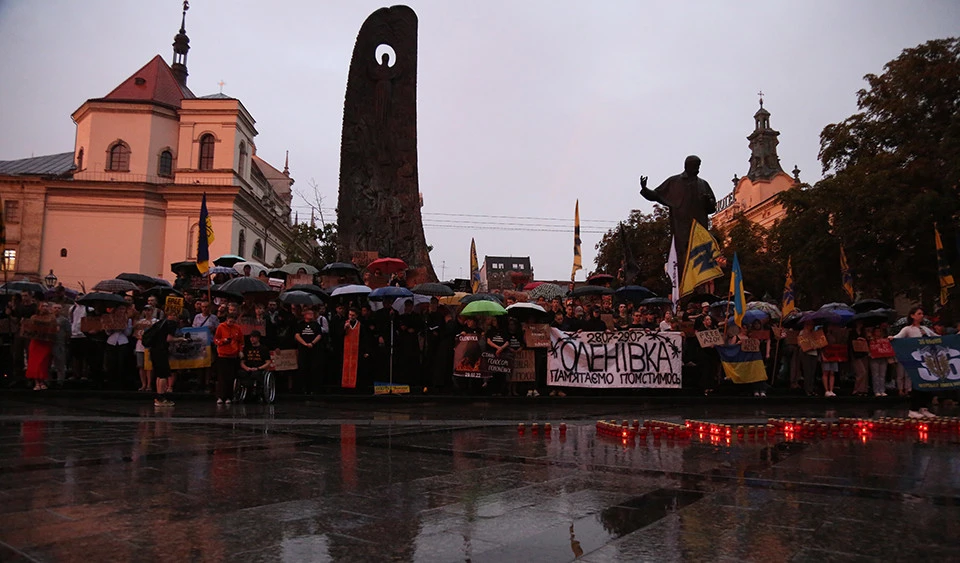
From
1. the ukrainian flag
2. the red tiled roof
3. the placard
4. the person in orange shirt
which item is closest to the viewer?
the person in orange shirt

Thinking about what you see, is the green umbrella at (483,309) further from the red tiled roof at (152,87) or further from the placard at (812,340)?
the red tiled roof at (152,87)

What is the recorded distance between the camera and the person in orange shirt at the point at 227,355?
1193 cm

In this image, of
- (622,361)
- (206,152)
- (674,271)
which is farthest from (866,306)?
(206,152)

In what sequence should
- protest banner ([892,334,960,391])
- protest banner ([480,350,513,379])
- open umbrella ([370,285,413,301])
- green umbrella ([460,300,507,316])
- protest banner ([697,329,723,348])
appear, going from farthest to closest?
open umbrella ([370,285,413,301])
protest banner ([697,329,723,348])
protest banner ([480,350,513,379])
green umbrella ([460,300,507,316])
protest banner ([892,334,960,391])

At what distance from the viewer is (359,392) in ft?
45.9

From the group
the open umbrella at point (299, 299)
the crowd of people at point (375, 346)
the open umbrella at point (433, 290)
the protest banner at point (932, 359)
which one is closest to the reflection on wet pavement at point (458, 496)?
the protest banner at point (932, 359)

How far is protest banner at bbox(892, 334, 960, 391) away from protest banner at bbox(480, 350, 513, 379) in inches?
258

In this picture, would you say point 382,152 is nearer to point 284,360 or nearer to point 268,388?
point 284,360

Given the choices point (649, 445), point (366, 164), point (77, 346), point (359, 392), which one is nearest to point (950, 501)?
point (649, 445)

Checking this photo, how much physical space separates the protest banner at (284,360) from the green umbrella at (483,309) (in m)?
3.22

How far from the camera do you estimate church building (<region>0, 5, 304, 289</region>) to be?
5547cm

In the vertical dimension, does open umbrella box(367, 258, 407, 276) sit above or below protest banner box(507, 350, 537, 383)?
above

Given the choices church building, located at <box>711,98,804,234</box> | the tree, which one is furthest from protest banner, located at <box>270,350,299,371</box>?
church building, located at <box>711,98,804,234</box>

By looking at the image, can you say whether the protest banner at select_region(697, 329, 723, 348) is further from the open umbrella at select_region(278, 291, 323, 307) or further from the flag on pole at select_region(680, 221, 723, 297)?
the open umbrella at select_region(278, 291, 323, 307)
